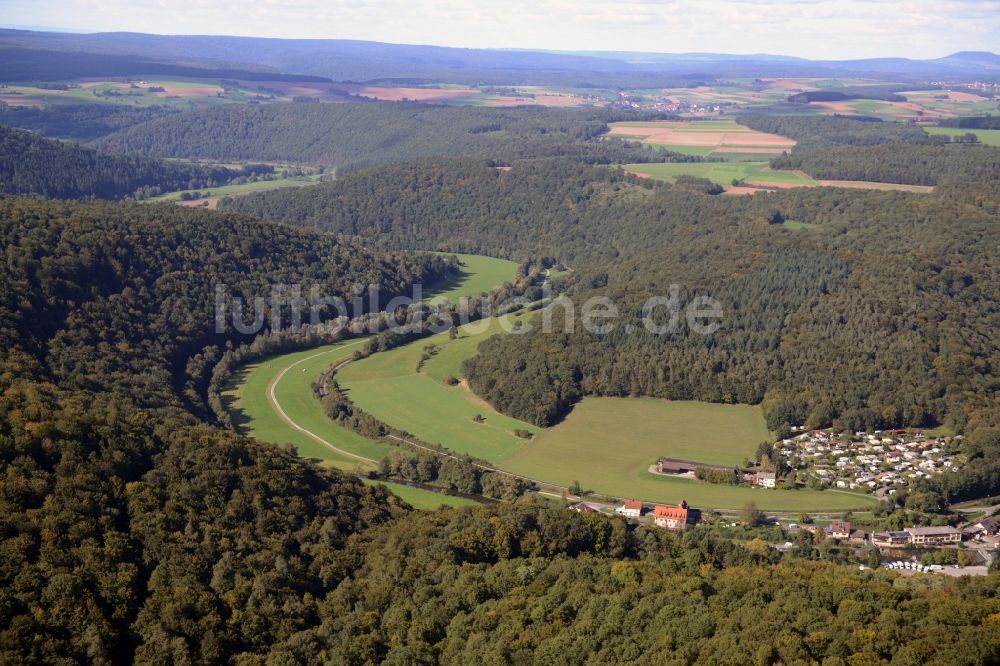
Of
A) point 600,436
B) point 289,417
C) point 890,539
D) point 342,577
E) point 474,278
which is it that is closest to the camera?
point 342,577

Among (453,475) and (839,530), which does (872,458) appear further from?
(453,475)

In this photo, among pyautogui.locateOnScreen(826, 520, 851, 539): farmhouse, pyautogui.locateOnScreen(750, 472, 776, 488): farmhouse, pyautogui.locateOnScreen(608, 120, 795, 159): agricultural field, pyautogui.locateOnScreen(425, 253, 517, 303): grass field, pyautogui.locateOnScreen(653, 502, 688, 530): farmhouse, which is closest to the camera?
pyautogui.locateOnScreen(826, 520, 851, 539): farmhouse

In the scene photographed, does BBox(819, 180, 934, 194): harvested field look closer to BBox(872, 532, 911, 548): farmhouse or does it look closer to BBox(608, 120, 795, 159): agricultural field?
BBox(608, 120, 795, 159): agricultural field

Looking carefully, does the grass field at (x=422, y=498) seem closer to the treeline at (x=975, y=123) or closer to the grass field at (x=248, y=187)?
the grass field at (x=248, y=187)

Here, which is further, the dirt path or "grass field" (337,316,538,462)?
"grass field" (337,316,538,462)

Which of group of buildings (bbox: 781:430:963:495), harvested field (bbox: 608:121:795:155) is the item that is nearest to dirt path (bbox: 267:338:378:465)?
group of buildings (bbox: 781:430:963:495)

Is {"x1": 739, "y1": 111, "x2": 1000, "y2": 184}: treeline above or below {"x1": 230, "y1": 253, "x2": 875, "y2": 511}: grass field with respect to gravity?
above

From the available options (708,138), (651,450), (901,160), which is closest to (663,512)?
(651,450)

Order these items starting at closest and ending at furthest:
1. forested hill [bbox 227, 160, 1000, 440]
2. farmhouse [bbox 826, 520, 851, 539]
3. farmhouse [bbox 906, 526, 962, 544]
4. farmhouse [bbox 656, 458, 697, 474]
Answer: farmhouse [bbox 906, 526, 962, 544]
farmhouse [bbox 826, 520, 851, 539]
farmhouse [bbox 656, 458, 697, 474]
forested hill [bbox 227, 160, 1000, 440]

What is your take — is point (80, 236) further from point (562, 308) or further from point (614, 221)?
point (614, 221)
